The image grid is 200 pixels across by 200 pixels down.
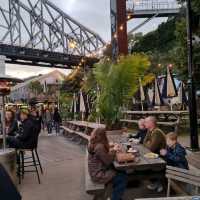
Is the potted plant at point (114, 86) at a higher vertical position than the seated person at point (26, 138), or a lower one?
higher

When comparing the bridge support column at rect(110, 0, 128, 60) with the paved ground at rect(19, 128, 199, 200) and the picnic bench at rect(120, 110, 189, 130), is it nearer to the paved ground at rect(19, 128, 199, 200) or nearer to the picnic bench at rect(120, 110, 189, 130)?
the picnic bench at rect(120, 110, 189, 130)

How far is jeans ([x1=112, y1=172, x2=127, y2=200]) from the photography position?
253 inches

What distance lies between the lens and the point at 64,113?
30969 mm

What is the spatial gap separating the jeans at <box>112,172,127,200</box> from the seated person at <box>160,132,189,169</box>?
2.38 ft

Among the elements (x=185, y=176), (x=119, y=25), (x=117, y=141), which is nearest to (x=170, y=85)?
(x=117, y=141)

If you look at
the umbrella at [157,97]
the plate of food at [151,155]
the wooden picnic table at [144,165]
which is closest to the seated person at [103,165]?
the wooden picnic table at [144,165]

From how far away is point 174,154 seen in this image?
6.79 meters

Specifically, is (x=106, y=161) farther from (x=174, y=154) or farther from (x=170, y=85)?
(x=170, y=85)

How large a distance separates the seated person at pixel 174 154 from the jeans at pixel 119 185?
0.73 meters

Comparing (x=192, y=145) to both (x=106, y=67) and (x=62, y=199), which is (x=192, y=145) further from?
(x=106, y=67)

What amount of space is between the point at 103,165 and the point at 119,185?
0.35 meters

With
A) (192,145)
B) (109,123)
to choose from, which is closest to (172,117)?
(109,123)

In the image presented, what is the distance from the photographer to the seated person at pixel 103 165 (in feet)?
21.0

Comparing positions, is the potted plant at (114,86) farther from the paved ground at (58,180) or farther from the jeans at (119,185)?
the jeans at (119,185)
